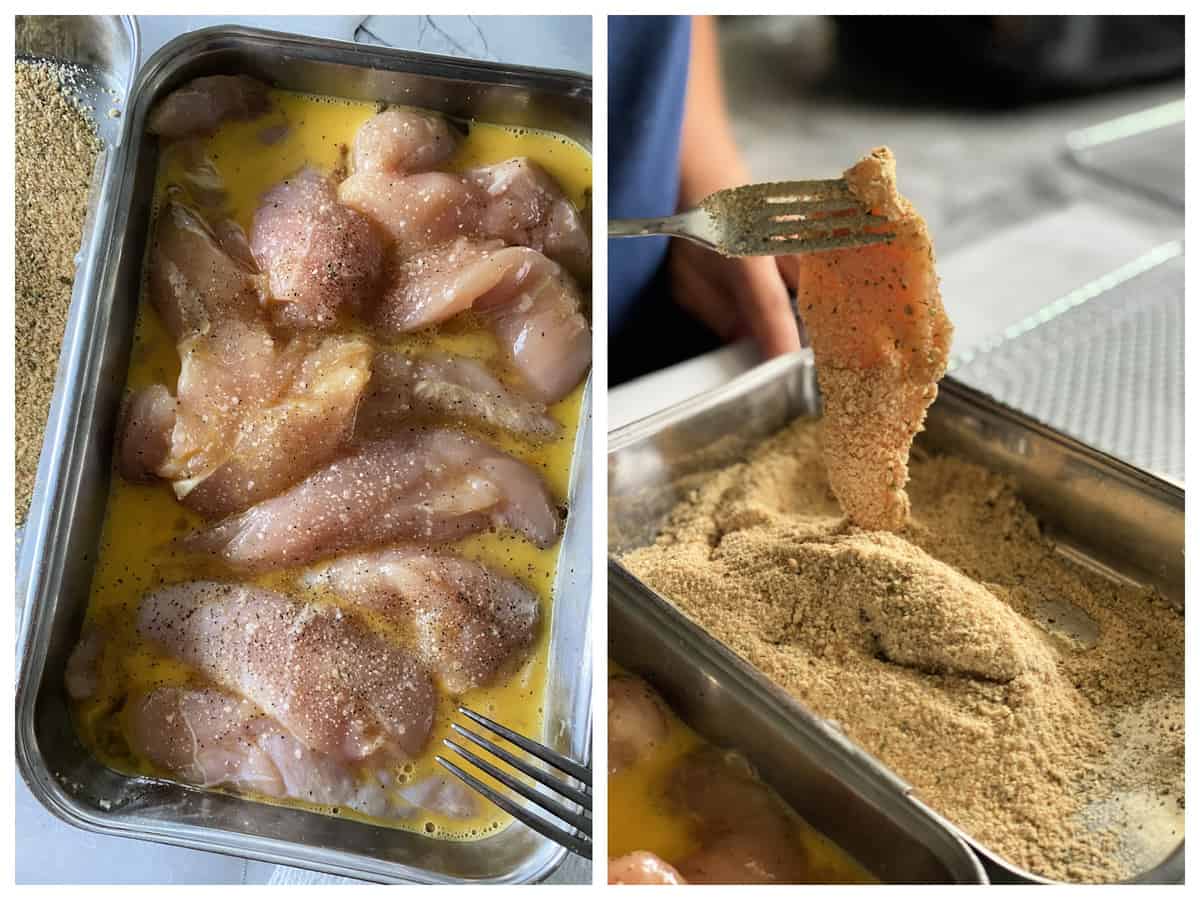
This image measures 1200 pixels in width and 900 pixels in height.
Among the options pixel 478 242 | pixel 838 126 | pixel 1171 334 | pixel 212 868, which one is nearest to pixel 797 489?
pixel 478 242

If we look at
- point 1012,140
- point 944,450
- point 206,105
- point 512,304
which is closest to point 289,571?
point 512,304

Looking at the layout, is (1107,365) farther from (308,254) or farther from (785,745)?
(308,254)

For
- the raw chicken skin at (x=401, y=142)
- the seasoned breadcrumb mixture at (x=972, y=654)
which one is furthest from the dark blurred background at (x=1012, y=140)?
the raw chicken skin at (x=401, y=142)

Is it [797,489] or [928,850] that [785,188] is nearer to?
[797,489]

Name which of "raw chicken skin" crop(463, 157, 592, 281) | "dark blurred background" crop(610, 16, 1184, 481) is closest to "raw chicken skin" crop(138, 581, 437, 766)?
"raw chicken skin" crop(463, 157, 592, 281)

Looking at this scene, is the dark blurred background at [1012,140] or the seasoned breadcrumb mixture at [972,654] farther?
the dark blurred background at [1012,140]

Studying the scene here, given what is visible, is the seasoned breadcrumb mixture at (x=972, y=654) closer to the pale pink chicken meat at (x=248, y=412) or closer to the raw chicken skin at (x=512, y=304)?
the raw chicken skin at (x=512, y=304)

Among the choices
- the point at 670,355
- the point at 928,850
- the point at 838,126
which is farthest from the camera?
the point at 838,126
